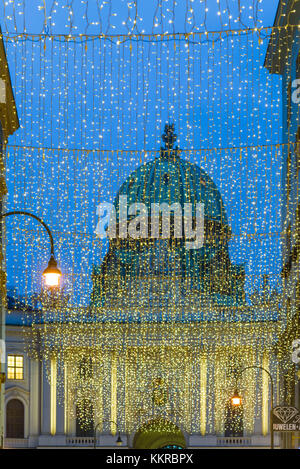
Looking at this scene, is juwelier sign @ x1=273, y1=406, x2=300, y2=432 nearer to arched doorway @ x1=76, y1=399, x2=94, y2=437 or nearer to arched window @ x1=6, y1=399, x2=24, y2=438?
arched doorway @ x1=76, y1=399, x2=94, y2=437

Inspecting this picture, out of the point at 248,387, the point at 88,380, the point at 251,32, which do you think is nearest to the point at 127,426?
the point at 88,380

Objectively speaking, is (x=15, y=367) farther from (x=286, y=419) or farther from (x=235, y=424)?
(x=286, y=419)

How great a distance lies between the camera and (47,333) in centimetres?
6594

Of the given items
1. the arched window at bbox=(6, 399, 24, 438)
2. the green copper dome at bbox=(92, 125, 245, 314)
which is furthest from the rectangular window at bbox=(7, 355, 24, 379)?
the green copper dome at bbox=(92, 125, 245, 314)

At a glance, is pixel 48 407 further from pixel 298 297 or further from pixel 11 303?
pixel 298 297

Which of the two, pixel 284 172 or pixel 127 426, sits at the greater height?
pixel 284 172

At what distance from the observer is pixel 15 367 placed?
67.2 meters

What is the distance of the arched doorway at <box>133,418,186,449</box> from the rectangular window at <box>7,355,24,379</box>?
868 centimetres

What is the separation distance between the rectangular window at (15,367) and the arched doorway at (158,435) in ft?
28.5

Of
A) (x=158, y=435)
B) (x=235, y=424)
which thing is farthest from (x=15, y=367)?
(x=235, y=424)
